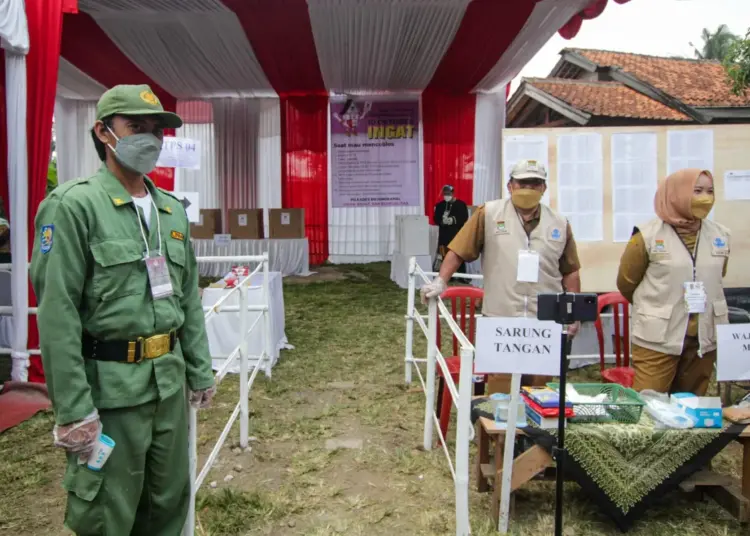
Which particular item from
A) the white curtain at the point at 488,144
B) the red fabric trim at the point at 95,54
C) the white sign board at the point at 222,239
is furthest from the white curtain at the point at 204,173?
the white curtain at the point at 488,144

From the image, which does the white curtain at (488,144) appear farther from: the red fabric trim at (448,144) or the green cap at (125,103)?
the green cap at (125,103)

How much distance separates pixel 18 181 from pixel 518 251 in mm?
3382

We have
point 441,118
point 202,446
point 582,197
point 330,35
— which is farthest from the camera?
point 441,118

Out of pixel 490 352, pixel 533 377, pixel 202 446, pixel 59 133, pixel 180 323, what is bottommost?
pixel 202 446

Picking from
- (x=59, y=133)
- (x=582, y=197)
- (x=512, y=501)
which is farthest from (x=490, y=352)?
(x=59, y=133)

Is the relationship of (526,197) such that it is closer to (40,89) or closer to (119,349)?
(119,349)

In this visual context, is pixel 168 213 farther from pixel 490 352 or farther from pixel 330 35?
pixel 330 35

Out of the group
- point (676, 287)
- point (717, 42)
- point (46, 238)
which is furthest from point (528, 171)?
point (717, 42)

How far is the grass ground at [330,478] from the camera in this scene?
254 centimetres

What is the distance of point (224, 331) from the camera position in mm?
4773

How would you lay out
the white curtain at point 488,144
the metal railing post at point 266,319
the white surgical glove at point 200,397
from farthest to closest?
the white curtain at point 488,144 → the metal railing post at point 266,319 → the white surgical glove at point 200,397

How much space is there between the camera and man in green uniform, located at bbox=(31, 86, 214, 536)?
152cm

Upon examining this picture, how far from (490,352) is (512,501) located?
934 mm

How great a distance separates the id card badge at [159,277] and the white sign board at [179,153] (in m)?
3.04
